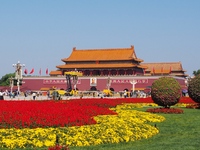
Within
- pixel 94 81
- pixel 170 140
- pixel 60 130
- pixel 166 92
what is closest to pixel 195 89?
pixel 166 92

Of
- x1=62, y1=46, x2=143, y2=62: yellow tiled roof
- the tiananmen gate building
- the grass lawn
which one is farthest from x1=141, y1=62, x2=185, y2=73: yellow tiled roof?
the grass lawn

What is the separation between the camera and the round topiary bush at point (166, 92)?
60.7ft

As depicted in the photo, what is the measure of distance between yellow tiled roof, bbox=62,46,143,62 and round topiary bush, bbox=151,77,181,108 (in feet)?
135

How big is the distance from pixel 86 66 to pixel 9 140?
53381mm

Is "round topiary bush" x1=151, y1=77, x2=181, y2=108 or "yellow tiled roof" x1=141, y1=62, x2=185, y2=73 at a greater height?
"yellow tiled roof" x1=141, y1=62, x2=185, y2=73

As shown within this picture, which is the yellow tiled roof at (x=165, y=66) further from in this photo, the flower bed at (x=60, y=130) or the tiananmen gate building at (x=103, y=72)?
the flower bed at (x=60, y=130)

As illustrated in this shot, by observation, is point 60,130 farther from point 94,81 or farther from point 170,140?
point 94,81

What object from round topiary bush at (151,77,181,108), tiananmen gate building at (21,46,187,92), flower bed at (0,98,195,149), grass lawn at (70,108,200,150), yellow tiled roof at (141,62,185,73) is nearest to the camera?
grass lawn at (70,108,200,150)

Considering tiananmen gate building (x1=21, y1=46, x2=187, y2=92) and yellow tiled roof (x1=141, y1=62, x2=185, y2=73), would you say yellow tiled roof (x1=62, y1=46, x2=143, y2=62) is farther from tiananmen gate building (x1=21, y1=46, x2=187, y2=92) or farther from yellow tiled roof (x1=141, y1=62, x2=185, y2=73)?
yellow tiled roof (x1=141, y1=62, x2=185, y2=73)

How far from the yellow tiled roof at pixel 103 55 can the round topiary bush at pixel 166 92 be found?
4129cm

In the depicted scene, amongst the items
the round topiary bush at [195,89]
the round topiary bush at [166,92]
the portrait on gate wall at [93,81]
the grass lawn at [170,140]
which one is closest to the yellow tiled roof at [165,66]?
the portrait on gate wall at [93,81]

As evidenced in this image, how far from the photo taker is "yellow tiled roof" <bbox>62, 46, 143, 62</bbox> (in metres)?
61.4

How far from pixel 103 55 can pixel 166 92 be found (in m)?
44.5

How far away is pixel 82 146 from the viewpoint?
8961 millimetres
